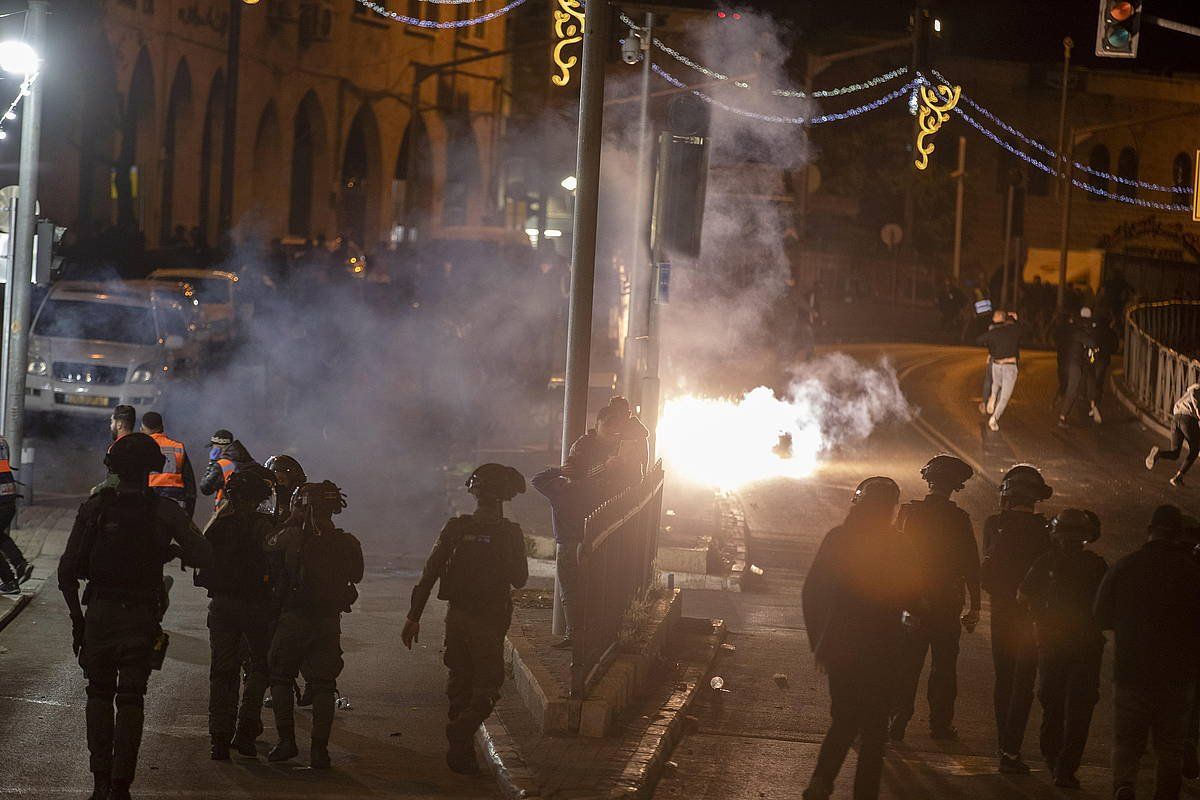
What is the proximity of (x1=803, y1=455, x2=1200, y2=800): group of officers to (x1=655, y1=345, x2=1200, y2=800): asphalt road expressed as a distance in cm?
42

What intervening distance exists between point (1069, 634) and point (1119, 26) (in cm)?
962

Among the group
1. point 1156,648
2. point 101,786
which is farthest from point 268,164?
point 1156,648

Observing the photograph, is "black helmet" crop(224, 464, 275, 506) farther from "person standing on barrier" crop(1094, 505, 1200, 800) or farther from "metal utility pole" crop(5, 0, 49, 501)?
"metal utility pole" crop(5, 0, 49, 501)

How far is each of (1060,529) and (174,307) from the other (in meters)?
15.3

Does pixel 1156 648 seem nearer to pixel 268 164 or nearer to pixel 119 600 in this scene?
pixel 119 600

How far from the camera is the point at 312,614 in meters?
7.82

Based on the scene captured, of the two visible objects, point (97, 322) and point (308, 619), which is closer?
point (308, 619)

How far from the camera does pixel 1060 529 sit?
7926mm

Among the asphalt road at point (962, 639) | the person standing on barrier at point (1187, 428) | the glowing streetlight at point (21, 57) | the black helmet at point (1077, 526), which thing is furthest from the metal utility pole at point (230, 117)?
the black helmet at point (1077, 526)

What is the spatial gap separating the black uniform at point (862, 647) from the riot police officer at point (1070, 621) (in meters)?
1.30

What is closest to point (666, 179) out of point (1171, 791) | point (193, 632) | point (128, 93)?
point (193, 632)

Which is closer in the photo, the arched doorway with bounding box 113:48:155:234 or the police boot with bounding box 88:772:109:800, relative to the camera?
the police boot with bounding box 88:772:109:800

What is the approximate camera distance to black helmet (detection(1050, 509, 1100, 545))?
7875mm

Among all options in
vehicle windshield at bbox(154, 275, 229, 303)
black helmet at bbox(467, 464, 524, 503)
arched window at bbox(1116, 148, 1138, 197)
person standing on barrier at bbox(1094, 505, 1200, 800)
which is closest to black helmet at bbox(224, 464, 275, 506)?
black helmet at bbox(467, 464, 524, 503)
